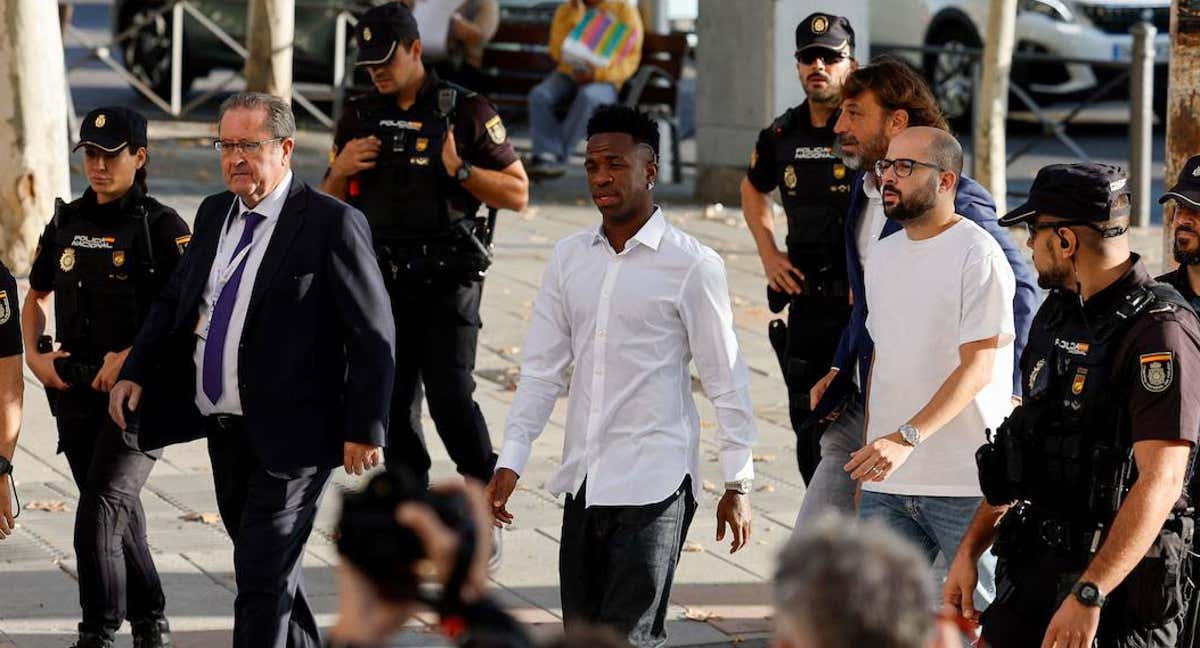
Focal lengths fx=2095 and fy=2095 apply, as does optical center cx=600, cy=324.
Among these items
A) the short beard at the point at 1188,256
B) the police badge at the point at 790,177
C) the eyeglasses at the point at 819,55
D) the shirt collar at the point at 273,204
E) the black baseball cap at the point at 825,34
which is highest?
the black baseball cap at the point at 825,34

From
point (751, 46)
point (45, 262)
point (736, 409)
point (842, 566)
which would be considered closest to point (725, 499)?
point (736, 409)

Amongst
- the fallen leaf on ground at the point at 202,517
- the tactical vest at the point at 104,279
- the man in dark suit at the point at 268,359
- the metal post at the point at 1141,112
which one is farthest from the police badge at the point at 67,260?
the metal post at the point at 1141,112

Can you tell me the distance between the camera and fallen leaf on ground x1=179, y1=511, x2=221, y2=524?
322 inches

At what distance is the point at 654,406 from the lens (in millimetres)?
5648

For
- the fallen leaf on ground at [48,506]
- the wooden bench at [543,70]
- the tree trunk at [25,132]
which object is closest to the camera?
the fallen leaf on ground at [48,506]

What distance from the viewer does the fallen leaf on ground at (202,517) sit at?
8.19 metres

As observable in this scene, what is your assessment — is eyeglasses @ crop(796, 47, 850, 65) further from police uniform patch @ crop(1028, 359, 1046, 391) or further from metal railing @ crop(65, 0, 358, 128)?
metal railing @ crop(65, 0, 358, 128)

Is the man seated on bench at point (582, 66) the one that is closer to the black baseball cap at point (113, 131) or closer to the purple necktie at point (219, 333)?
the black baseball cap at point (113, 131)

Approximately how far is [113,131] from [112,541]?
1.31m

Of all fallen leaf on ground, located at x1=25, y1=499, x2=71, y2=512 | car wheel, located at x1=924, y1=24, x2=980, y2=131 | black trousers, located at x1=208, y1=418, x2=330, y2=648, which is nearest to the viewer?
black trousers, located at x1=208, y1=418, x2=330, y2=648

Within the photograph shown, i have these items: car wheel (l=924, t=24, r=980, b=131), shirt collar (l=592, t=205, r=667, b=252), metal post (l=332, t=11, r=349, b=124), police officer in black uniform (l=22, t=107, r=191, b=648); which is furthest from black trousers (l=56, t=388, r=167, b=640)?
car wheel (l=924, t=24, r=980, b=131)

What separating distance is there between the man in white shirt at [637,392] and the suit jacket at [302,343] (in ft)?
1.88

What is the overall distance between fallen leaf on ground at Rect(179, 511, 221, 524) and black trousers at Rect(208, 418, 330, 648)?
211 cm

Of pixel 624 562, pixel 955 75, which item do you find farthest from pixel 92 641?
pixel 955 75
